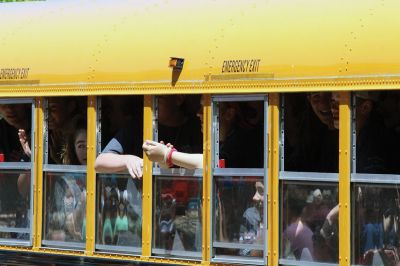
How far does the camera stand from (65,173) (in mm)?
7473

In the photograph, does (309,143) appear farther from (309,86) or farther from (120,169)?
(120,169)

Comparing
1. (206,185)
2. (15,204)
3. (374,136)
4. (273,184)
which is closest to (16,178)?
(15,204)

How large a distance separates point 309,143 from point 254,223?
0.60 metres

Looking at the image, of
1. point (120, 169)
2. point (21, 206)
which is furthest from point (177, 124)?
point (21, 206)

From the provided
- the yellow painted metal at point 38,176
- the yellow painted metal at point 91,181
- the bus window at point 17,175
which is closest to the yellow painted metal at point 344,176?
the yellow painted metal at point 91,181

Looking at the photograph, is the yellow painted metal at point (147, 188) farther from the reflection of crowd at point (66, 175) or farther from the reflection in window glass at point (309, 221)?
the reflection in window glass at point (309, 221)

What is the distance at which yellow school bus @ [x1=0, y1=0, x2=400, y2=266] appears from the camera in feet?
19.9

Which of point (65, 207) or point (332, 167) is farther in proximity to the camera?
point (65, 207)

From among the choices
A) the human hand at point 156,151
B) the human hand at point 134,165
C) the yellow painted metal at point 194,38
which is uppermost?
the yellow painted metal at point 194,38

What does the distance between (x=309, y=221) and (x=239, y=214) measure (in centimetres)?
52

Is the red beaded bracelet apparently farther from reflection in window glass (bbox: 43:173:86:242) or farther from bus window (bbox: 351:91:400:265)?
bus window (bbox: 351:91:400:265)

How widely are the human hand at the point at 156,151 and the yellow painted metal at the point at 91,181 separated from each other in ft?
1.67

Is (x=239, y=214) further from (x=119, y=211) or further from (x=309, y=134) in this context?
(x=119, y=211)

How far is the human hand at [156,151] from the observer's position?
6883 millimetres
